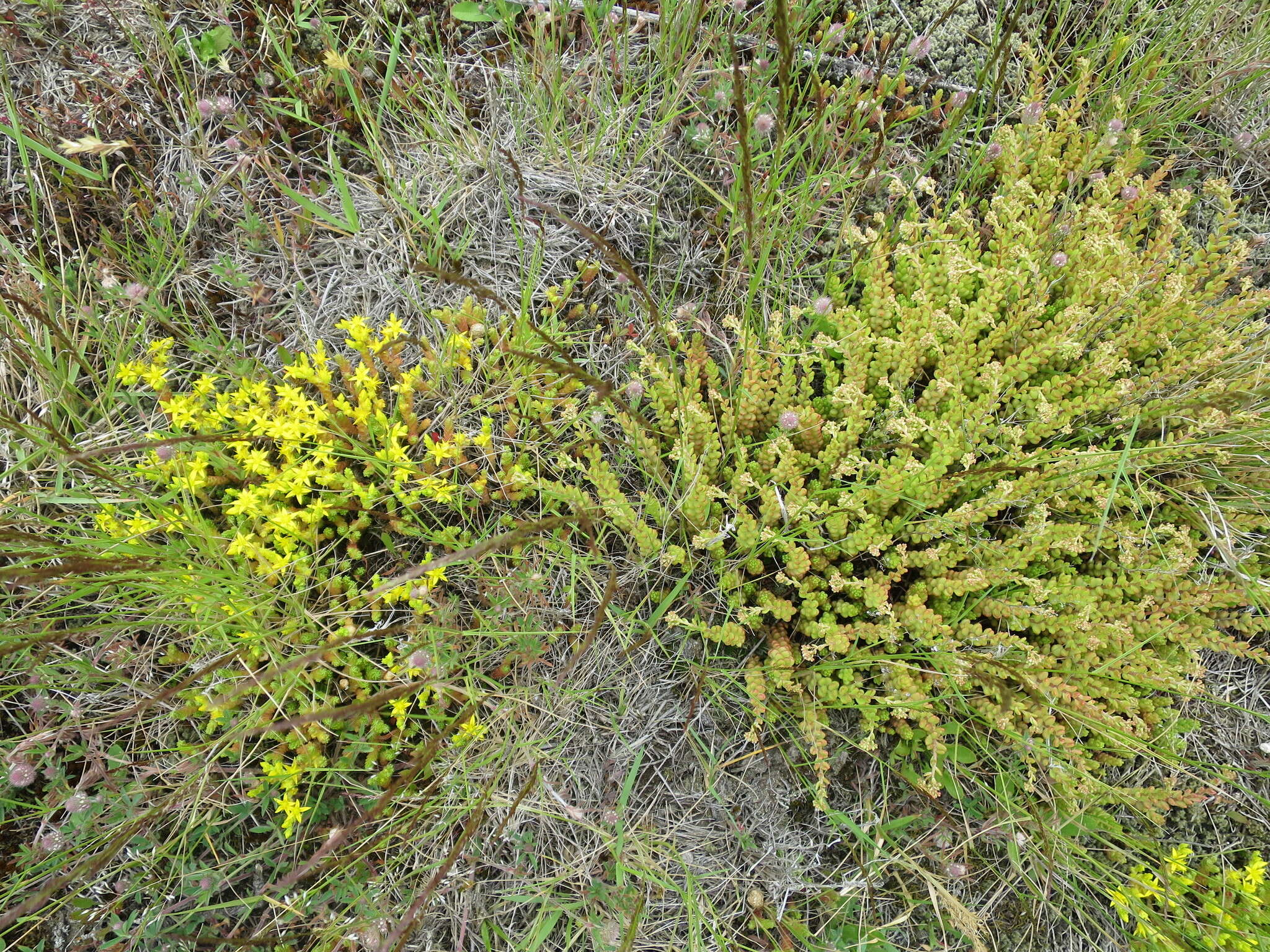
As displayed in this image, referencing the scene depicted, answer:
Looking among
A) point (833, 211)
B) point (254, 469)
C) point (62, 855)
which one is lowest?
point (62, 855)

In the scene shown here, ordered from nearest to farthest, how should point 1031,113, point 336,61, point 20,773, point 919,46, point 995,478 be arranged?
point 20,773, point 995,478, point 336,61, point 1031,113, point 919,46

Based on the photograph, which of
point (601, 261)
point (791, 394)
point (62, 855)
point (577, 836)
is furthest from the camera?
point (601, 261)

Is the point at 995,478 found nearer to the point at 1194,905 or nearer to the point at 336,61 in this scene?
the point at 1194,905

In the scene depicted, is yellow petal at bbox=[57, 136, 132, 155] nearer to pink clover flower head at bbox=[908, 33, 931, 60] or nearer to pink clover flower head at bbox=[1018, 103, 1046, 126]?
pink clover flower head at bbox=[908, 33, 931, 60]

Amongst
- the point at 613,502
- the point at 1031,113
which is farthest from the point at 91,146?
the point at 1031,113

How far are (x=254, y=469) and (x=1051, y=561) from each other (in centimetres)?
272

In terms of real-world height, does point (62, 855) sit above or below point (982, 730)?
below

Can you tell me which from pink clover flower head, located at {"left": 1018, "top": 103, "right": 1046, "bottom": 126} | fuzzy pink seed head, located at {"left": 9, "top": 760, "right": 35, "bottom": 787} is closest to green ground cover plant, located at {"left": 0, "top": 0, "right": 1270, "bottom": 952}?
fuzzy pink seed head, located at {"left": 9, "top": 760, "right": 35, "bottom": 787}

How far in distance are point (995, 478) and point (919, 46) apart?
1845mm

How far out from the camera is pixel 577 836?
264 centimetres

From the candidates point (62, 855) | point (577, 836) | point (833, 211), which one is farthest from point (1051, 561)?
point (62, 855)

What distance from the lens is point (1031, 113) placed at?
3047mm

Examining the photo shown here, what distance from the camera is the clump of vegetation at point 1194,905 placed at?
257cm

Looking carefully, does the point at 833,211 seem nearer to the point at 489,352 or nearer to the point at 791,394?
the point at 791,394
